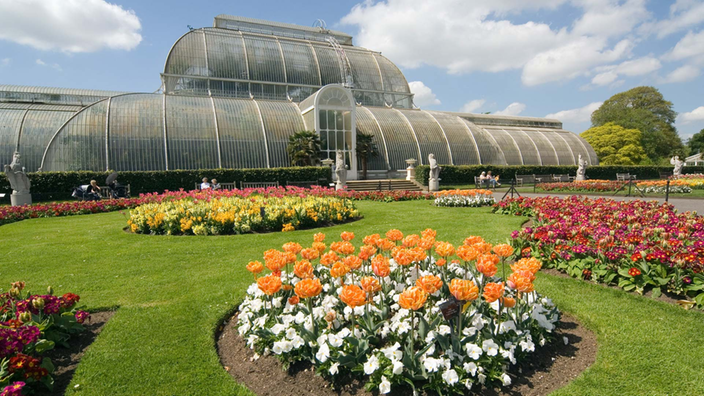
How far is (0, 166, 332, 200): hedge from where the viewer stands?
1916cm

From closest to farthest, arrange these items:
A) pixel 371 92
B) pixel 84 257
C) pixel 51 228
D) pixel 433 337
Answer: pixel 433 337, pixel 84 257, pixel 51 228, pixel 371 92

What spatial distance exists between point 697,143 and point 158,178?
95397 mm

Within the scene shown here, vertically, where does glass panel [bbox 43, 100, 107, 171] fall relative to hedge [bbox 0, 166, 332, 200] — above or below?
above

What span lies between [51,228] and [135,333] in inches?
375

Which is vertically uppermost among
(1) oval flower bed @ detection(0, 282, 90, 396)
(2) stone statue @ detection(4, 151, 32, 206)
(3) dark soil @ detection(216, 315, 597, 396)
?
(2) stone statue @ detection(4, 151, 32, 206)

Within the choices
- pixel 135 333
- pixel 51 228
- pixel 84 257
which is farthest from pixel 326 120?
pixel 135 333

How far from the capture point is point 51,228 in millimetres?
10562

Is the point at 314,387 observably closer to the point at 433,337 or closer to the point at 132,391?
the point at 433,337

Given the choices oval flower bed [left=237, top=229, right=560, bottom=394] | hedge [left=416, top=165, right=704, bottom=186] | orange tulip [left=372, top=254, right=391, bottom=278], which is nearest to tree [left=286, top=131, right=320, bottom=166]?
hedge [left=416, top=165, right=704, bottom=186]

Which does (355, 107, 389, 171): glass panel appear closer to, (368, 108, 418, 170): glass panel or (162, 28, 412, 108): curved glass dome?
(368, 108, 418, 170): glass panel

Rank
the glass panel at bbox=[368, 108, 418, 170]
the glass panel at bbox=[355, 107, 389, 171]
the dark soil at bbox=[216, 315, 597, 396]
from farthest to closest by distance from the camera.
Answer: the glass panel at bbox=[368, 108, 418, 170], the glass panel at bbox=[355, 107, 389, 171], the dark soil at bbox=[216, 315, 597, 396]

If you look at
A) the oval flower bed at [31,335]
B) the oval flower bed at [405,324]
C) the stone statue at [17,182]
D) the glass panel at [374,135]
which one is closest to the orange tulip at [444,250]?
the oval flower bed at [405,324]

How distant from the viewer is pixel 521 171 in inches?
1265

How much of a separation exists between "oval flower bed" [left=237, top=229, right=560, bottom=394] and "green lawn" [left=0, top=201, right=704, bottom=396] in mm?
484
